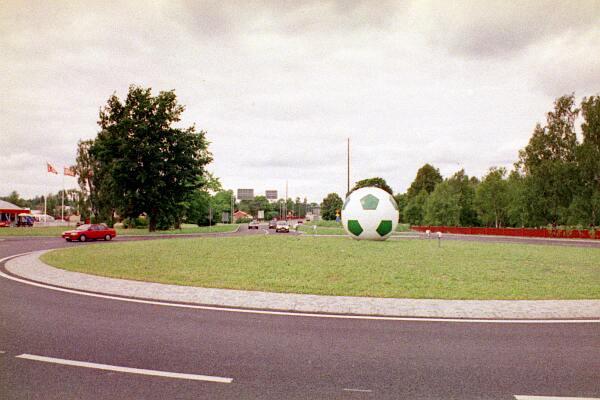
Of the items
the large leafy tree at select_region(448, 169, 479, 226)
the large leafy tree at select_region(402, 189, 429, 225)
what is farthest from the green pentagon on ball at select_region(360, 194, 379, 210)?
the large leafy tree at select_region(402, 189, 429, 225)

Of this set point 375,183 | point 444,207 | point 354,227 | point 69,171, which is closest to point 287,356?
point 354,227

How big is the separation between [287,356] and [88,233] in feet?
88.5

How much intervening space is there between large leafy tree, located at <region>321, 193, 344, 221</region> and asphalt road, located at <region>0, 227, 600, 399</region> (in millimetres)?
114581

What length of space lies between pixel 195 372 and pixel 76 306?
4.45 m

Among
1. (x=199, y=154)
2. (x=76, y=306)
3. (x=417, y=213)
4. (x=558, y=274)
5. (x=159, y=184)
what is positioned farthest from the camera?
(x=417, y=213)

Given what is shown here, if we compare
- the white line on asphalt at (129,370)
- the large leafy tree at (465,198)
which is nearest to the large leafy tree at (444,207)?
the large leafy tree at (465,198)

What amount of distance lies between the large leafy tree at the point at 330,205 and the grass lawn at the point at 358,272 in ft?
349

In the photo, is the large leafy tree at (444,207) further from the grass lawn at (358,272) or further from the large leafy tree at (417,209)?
the grass lawn at (358,272)

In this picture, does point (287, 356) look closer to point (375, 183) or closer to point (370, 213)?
point (370, 213)

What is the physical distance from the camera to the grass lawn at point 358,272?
883cm

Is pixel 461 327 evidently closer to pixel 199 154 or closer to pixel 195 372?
pixel 195 372

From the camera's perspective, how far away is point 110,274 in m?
10.8

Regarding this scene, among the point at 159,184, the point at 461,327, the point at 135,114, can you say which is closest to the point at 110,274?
the point at 461,327

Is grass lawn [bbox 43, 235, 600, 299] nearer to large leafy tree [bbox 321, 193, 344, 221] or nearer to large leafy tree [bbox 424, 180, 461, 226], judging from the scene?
large leafy tree [bbox 424, 180, 461, 226]
